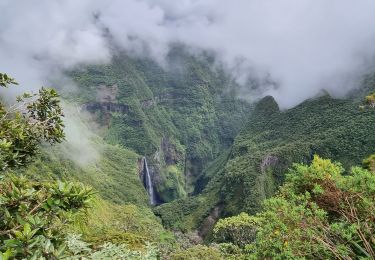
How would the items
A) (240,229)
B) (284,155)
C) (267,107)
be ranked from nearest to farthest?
(240,229)
(284,155)
(267,107)

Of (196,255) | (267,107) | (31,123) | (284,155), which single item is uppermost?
(267,107)

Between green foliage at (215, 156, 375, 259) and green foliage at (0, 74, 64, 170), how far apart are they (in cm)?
729

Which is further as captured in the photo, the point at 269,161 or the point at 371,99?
the point at 269,161

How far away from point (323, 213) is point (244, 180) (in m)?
105

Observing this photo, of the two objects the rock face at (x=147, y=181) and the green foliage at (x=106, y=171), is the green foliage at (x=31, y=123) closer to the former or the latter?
the green foliage at (x=106, y=171)

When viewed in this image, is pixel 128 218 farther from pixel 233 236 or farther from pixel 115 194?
pixel 115 194

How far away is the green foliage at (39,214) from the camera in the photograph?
163 inches

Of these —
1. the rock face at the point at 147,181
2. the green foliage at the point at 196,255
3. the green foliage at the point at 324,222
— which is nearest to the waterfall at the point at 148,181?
the rock face at the point at 147,181

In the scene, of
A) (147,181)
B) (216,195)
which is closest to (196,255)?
(216,195)

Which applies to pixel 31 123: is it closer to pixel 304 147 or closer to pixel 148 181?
pixel 304 147

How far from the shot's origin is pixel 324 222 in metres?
12.8

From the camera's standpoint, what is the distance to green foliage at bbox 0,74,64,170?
26.0 ft

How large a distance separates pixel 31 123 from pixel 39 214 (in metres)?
4.62

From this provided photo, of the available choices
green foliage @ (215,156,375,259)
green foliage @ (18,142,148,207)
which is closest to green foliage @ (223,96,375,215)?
green foliage @ (18,142,148,207)
